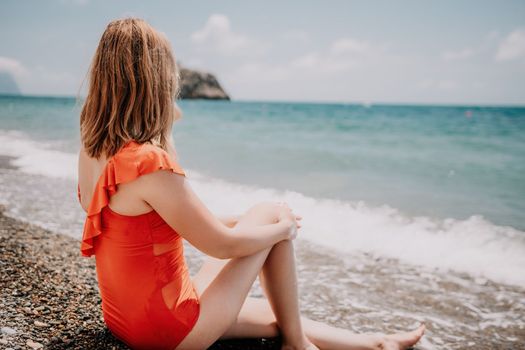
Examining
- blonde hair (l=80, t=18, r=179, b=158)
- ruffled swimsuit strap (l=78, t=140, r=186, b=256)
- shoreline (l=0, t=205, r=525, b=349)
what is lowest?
shoreline (l=0, t=205, r=525, b=349)

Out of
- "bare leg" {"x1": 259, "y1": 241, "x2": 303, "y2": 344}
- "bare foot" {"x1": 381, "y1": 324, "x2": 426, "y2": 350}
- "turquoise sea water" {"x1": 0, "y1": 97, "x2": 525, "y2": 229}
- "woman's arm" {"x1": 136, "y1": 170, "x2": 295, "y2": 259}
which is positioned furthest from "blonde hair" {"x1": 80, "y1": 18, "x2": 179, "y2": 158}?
"turquoise sea water" {"x1": 0, "y1": 97, "x2": 525, "y2": 229}

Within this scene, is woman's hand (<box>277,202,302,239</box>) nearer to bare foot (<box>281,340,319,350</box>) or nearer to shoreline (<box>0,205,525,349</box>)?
bare foot (<box>281,340,319,350</box>)

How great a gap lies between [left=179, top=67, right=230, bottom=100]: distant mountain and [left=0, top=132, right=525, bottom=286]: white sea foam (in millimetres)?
72408

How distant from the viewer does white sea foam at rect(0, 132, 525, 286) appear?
17.6 feet

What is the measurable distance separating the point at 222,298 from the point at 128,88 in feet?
4.08

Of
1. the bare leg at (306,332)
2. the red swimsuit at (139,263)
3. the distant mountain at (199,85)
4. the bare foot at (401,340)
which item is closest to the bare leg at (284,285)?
the bare leg at (306,332)

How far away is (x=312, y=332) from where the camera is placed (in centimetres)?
291

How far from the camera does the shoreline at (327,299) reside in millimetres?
2940

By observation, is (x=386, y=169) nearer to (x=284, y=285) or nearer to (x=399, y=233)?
(x=399, y=233)

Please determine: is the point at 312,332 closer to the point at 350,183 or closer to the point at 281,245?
the point at 281,245

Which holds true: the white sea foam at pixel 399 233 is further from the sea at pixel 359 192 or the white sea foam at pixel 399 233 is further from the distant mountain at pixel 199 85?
the distant mountain at pixel 199 85

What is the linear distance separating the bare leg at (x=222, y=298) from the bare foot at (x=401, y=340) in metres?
1.24

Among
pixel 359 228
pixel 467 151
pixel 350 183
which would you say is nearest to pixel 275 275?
pixel 359 228

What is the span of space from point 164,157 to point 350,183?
9078 millimetres
